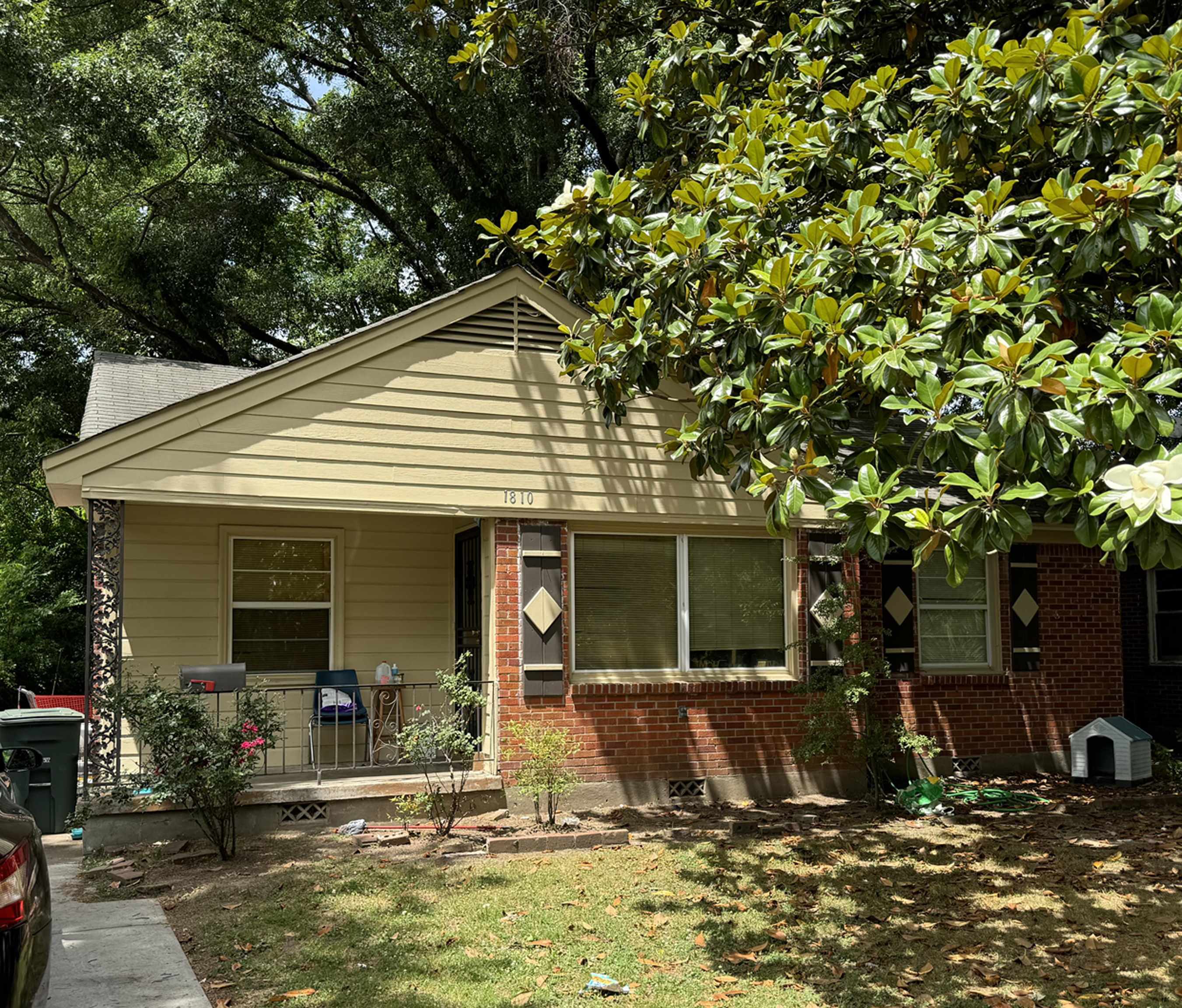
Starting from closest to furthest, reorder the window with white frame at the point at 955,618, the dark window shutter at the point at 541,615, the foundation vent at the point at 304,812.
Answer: the foundation vent at the point at 304,812 → the dark window shutter at the point at 541,615 → the window with white frame at the point at 955,618

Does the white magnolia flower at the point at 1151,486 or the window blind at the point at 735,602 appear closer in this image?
the white magnolia flower at the point at 1151,486

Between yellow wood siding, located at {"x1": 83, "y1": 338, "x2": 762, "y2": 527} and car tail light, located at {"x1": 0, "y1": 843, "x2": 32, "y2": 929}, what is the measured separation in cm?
549

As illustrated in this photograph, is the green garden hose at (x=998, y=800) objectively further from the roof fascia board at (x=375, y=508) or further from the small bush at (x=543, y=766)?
the small bush at (x=543, y=766)

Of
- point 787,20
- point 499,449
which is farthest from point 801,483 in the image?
point 787,20

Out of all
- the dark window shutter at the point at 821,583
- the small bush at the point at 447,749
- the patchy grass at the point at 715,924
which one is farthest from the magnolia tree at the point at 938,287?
the dark window shutter at the point at 821,583

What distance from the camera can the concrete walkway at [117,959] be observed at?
17.5 ft

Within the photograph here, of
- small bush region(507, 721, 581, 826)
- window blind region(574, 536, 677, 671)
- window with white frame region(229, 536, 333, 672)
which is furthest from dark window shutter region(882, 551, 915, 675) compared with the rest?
window with white frame region(229, 536, 333, 672)

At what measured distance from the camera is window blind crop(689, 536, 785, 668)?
10.8m

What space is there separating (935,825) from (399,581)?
6146 millimetres

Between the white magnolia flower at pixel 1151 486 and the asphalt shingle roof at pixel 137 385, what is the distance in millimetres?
→ 7585

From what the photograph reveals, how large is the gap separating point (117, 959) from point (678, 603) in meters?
6.23

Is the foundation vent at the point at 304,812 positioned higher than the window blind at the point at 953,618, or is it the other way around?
the window blind at the point at 953,618

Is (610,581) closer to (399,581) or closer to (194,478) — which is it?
(399,581)

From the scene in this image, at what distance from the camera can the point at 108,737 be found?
8805 mm
